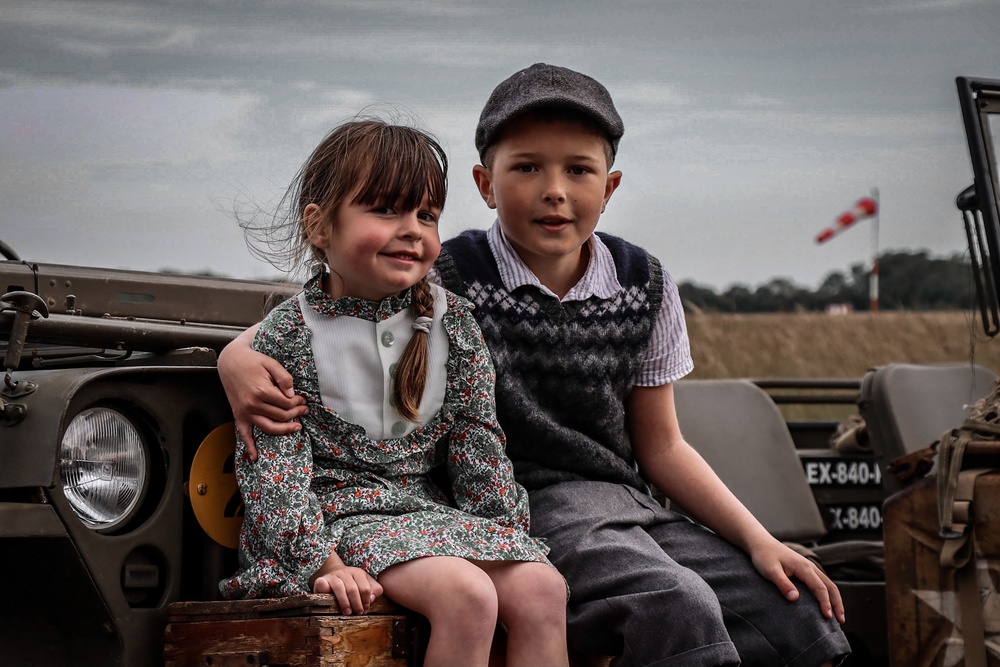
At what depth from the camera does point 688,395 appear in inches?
182

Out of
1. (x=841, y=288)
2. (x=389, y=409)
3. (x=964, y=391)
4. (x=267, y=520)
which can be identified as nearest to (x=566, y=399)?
(x=389, y=409)

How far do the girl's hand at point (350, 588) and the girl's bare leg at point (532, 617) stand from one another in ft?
0.72

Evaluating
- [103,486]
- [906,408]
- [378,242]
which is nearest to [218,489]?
[103,486]

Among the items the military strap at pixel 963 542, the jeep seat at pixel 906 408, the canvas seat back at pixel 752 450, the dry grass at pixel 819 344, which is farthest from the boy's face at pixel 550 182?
the dry grass at pixel 819 344

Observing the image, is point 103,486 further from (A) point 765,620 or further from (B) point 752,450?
(B) point 752,450

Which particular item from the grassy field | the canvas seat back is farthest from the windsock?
the canvas seat back

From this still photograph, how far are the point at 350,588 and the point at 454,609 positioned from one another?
0.17 metres

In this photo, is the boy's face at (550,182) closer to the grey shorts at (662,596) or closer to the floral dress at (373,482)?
the floral dress at (373,482)

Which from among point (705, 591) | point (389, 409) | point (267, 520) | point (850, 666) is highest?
point (389, 409)

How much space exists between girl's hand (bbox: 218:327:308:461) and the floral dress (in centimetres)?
2

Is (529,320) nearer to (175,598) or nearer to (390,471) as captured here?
(390,471)

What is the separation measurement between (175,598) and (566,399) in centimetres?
87

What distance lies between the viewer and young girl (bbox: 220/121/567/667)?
2.07 meters

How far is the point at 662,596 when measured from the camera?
2.23m
